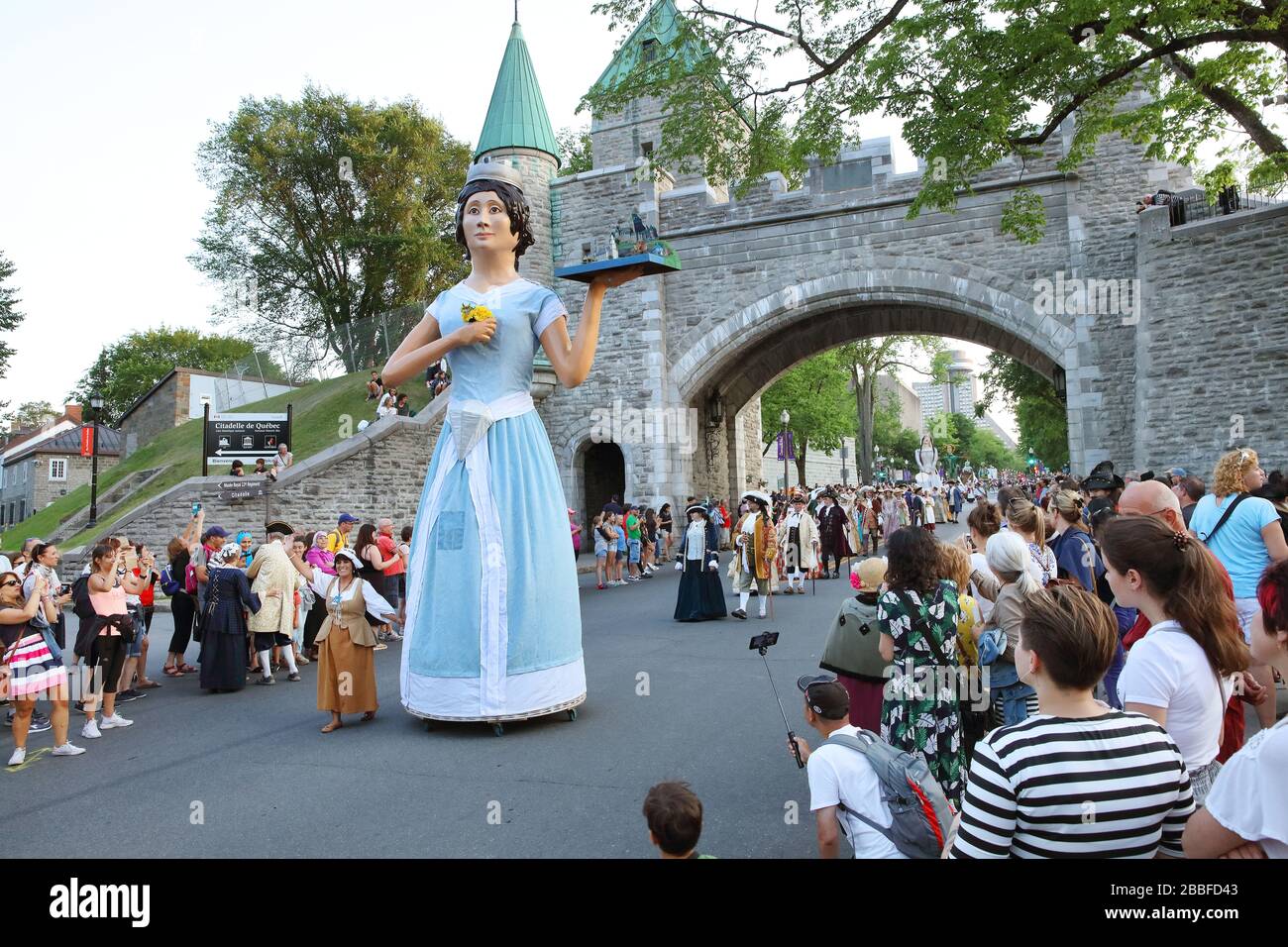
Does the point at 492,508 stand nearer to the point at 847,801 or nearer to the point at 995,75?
the point at 847,801

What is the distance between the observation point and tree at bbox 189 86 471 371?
31281 mm

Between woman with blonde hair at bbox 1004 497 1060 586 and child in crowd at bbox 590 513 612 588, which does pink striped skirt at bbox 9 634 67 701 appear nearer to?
woman with blonde hair at bbox 1004 497 1060 586

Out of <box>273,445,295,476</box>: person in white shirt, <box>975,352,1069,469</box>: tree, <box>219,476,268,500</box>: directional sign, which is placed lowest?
<box>219,476,268,500</box>: directional sign

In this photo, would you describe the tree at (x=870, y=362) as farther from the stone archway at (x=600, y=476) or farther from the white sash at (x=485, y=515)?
the white sash at (x=485, y=515)

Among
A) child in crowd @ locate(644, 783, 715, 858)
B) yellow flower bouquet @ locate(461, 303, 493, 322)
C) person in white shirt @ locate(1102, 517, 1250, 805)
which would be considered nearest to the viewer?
child in crowd @ locate(644, 783, 715, 858)

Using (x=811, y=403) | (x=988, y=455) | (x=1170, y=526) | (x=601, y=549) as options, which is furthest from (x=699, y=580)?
(x=988, y=455)

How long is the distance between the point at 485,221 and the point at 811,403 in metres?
35.5

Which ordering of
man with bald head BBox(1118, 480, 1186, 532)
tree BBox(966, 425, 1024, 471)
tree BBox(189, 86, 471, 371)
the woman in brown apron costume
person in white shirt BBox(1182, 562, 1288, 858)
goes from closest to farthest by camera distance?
person in white shirt BBox(1182, 562, 1288, 858), man with bald head BBox(1118, 480, 1186, 532), the woman in brown apron costume, tree BBox(189, 86, 471, 371), tree BBox(966, 425, 1024, 471)

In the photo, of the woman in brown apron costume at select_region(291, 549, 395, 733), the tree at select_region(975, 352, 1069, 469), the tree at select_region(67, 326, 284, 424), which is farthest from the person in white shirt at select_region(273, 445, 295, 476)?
the tree at select_region(67, 326, 284, 424)

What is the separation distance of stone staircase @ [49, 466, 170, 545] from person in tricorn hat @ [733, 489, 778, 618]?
1744cm

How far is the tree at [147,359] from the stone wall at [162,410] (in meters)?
13.6

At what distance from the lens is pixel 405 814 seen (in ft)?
14.1

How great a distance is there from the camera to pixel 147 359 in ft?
159
